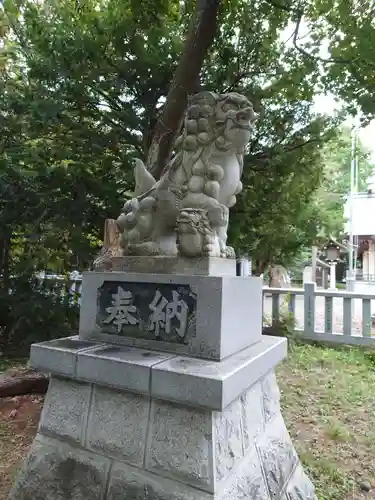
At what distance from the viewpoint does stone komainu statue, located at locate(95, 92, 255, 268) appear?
1916mm

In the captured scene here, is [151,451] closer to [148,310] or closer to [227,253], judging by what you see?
[148,310]

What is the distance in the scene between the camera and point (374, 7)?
13.6 feet

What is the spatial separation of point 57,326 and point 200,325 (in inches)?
143

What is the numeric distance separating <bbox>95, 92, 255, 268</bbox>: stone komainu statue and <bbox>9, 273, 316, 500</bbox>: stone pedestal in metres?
0.25

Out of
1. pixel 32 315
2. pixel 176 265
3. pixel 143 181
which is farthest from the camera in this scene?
pixel 32 315

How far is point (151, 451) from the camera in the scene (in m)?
1.62

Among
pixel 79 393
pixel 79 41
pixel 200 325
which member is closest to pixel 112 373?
A: pixel 79 393

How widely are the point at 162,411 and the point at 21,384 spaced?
8.28 feet

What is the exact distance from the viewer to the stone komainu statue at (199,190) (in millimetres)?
1916

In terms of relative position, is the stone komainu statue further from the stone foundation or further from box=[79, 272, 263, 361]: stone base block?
the stone foundation

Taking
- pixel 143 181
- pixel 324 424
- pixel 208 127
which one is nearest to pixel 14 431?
pixel 143 181

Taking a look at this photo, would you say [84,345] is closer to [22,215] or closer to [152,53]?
[22,215]

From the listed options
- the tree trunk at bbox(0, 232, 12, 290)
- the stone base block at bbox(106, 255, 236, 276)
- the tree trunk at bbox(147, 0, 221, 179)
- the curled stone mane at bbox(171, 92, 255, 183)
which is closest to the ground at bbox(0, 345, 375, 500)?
the stone base block at bbox(106, 255, 236, 276)

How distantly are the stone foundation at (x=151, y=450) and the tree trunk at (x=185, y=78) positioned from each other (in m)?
2.91
